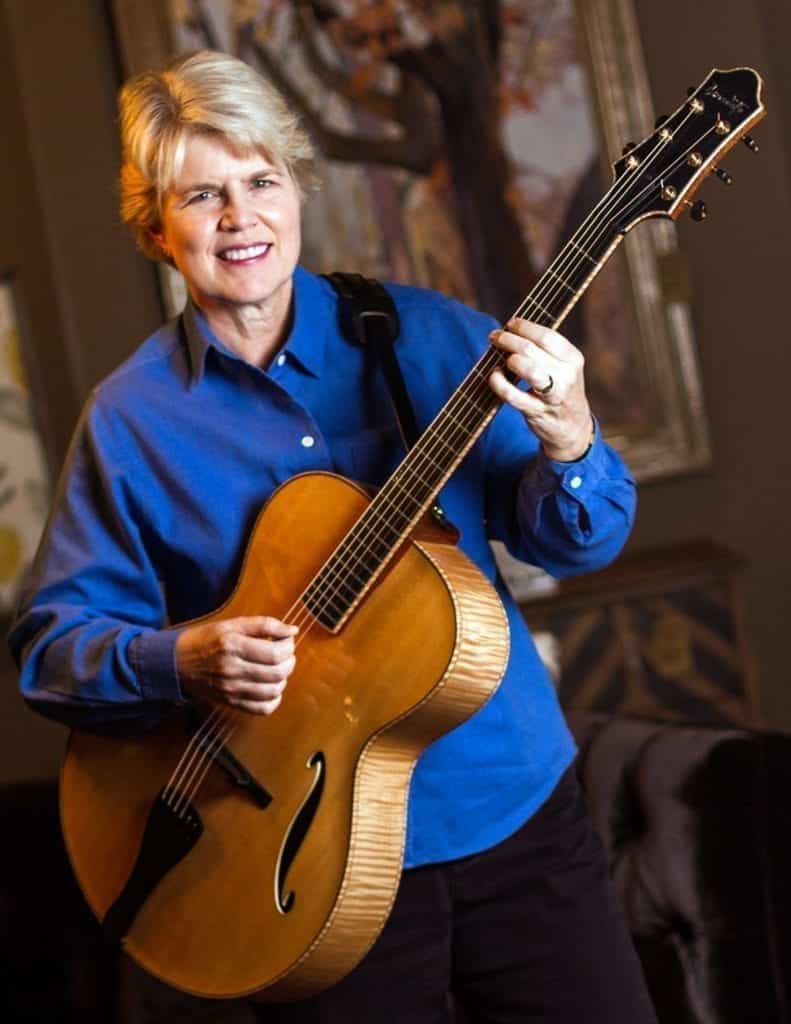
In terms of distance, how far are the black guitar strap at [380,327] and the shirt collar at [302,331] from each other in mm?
26

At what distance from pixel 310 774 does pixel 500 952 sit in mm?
307

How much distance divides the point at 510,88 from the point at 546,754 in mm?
2748

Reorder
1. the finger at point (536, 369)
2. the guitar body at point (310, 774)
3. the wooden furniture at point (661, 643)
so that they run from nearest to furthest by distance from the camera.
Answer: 1. the finger at point (536, 369)
2. the guitar body at point (310, 774)
3. the wooden furniture at point (661, 643)

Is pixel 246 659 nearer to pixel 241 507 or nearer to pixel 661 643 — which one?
pixel 241 507

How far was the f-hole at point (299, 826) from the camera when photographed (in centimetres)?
165

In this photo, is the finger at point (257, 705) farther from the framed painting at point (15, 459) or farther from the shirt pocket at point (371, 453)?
the framed painting at point (15, 459)

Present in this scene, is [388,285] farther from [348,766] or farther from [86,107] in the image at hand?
[86,107]

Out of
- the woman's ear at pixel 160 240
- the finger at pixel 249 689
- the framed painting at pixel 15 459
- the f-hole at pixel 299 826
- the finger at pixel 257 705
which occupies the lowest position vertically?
the framed painting at pixel 15 459

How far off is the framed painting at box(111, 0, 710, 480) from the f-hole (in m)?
2.48

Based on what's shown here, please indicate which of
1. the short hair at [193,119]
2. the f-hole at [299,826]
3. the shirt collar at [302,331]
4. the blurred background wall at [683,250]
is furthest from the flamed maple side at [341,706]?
the blurred background wall at [683,250]

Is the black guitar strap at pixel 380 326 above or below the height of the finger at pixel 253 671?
above

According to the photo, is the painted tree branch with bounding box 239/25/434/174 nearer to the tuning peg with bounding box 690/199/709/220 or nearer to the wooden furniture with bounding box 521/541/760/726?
the wooden furniture with bounding box 521/541/760/726

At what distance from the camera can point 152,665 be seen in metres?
1.70

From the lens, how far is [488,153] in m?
4.04
